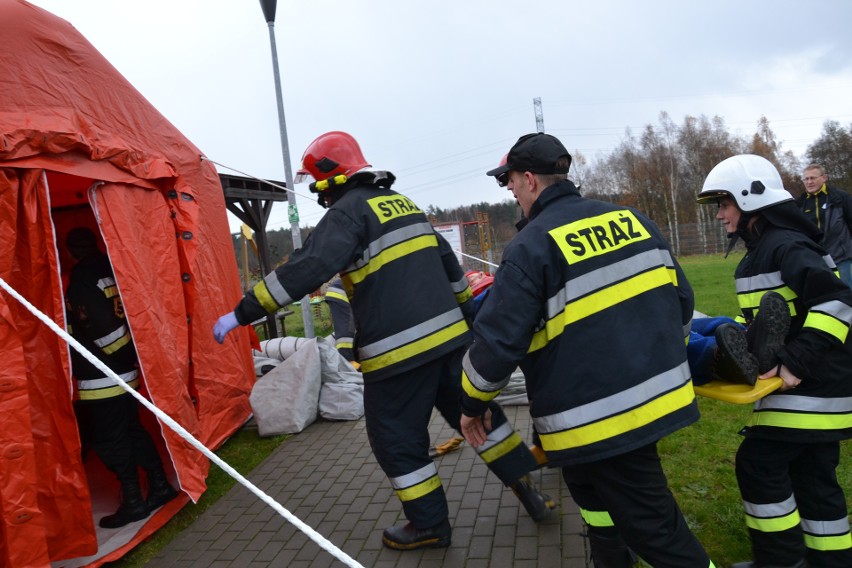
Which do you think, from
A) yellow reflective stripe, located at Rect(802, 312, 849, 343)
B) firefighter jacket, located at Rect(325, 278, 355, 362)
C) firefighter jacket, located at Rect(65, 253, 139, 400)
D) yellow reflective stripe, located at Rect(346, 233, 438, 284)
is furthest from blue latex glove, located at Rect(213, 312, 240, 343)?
firefighter jacket, located at Rect(325, 278, 355, 362)

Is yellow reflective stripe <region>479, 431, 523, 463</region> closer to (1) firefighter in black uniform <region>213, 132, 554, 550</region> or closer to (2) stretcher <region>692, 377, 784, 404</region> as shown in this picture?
(1) firefighter in black uniform <region>213, 132, 554, 550</region>

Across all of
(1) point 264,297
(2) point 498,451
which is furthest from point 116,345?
(2) point 498,451

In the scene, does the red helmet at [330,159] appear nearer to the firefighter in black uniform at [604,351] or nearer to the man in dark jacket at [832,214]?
the firefighter in black uniform at [604,351]

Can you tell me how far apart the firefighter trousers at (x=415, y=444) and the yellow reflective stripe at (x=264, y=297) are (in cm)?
71

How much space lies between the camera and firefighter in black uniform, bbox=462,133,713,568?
6.59 ft

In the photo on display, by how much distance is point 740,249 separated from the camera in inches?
973

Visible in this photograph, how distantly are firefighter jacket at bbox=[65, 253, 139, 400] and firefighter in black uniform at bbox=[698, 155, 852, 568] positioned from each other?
12.3 feet

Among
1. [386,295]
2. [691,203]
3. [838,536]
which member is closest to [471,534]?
[386,295]

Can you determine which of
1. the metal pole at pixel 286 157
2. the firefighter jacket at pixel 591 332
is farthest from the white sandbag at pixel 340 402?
the firefighter jacket at pixel 591 332

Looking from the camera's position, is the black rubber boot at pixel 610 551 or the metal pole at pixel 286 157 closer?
the black rubber boot at pixel 610 551

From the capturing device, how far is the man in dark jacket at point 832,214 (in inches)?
279

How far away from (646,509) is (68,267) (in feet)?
16.3

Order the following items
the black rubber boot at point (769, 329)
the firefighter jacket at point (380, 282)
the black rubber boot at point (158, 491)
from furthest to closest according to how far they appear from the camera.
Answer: the black rubber boot at point (158, 491), the firefighter jacket at point (380, 282), the black rubber boot at point (769, 329)

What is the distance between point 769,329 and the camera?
2.34m
